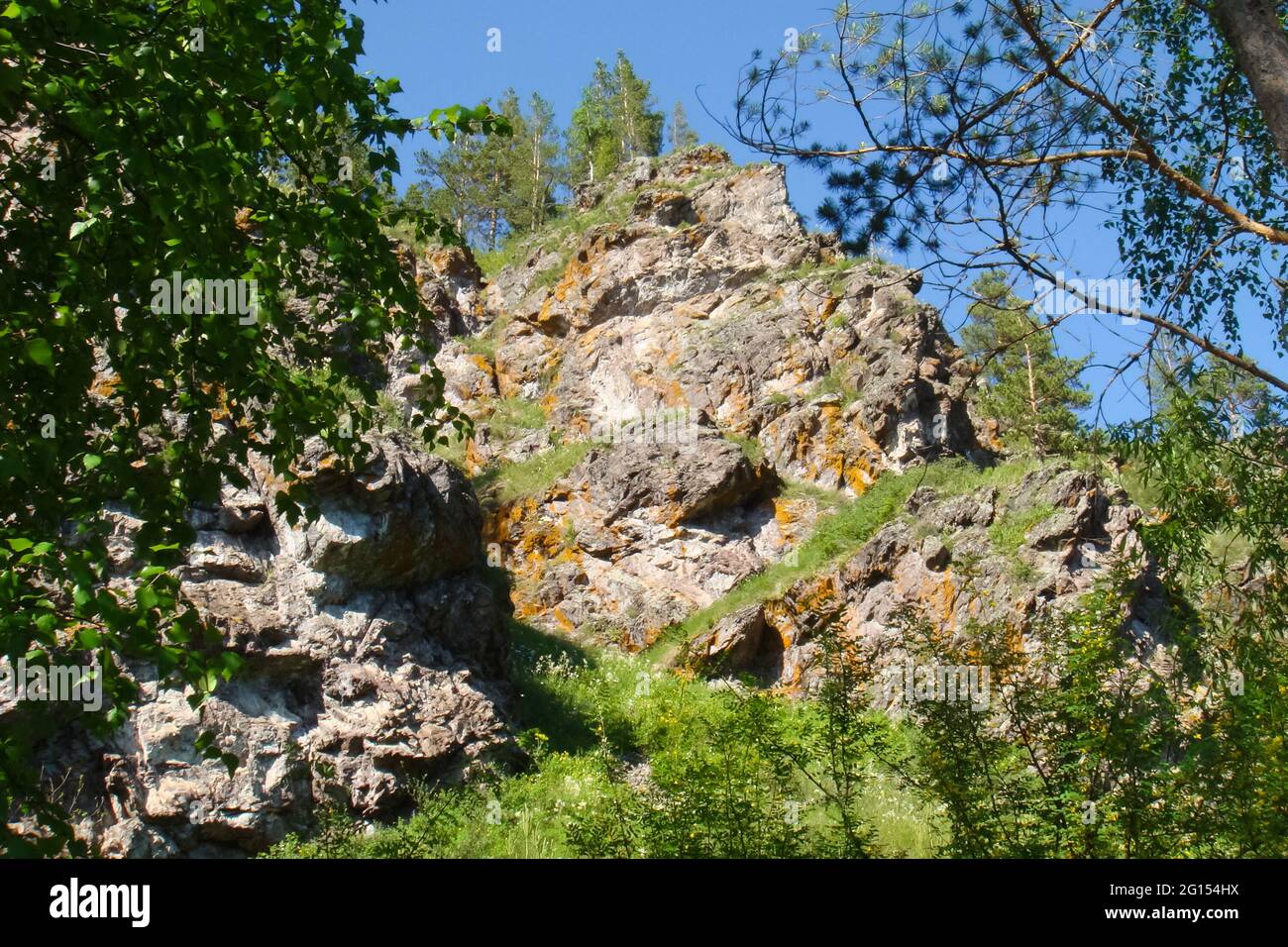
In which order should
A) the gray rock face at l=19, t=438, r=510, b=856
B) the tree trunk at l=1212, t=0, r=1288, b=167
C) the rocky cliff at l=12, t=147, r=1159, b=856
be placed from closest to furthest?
the tree trunk at l=1212, t=0, r=1288, b=167 → the gray rock face at l=19, t=438, r=510, b=856 → the rocky cliff at l=12, t=147, r=1159, b=856

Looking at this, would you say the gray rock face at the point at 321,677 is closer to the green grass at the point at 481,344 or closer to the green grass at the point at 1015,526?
the green grass at the point at 1015,526

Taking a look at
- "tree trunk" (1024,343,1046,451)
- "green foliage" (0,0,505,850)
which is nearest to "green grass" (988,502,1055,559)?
"tree trunk" (1024,343,1046,451)

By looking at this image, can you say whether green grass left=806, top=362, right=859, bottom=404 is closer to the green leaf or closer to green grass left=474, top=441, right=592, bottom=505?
green grass left=474, top=441, right=592, bottom=505

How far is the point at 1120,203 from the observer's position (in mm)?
9617

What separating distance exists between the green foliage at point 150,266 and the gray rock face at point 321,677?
4.50 m

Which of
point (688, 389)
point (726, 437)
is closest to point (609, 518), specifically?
point (726, 437)

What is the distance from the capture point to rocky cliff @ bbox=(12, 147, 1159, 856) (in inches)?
465

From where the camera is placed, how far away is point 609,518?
21062 mm

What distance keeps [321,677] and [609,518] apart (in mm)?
9058

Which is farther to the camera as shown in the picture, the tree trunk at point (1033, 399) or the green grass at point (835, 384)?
the tree trunk at point (1033, 399)

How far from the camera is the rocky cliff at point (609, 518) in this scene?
11.8 meters

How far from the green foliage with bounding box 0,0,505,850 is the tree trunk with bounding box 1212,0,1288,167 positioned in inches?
177

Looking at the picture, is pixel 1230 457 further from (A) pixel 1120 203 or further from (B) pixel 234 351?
(B) pixel 234 351

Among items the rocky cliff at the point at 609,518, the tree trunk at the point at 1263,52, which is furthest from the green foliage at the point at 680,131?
the tree trunk at the point at 1263,52
